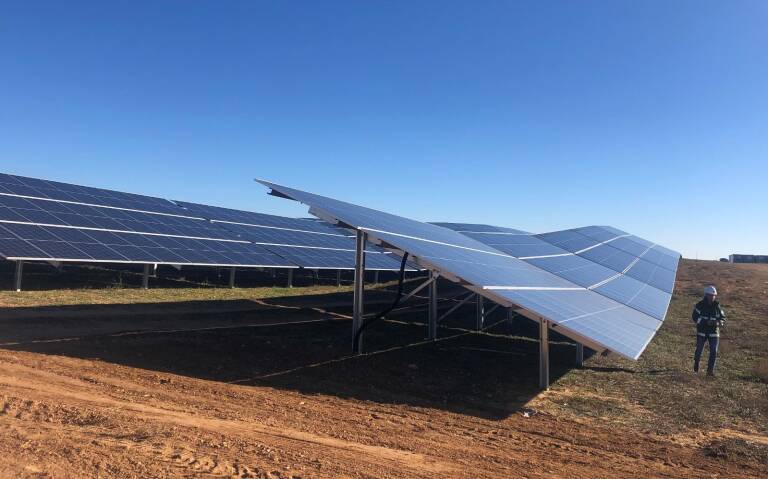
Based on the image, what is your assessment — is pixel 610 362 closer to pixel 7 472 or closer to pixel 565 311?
pixel 565 311

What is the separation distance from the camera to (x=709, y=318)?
13219mm

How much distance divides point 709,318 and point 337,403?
9.47m

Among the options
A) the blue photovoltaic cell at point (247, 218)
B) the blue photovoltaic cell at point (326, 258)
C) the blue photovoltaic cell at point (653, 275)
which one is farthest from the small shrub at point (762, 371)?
the blue photovoltaic cell at point (247, 218)

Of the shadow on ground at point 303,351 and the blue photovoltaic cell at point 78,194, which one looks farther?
the blue photovoltaic cell at point 78,194

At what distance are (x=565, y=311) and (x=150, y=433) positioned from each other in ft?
25.5

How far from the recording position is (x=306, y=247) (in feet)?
108

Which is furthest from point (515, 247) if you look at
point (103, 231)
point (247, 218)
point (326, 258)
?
point (247, 218)

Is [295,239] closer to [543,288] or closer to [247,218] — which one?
[247,218]

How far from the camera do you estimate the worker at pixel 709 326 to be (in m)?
13.0

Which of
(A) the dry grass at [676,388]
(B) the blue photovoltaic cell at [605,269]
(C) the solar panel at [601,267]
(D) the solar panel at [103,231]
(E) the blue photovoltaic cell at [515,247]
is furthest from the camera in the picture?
(E) the blue photovoltaic cell at [515,247]

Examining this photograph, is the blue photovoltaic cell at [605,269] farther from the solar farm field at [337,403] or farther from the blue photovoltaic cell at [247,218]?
the blue photovoltaic cell at [247,218]

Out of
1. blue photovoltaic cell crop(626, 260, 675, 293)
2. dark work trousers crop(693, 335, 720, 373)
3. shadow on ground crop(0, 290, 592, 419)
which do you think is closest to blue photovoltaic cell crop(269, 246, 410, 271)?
shadow on ground crop(0, 290, 592, 419)

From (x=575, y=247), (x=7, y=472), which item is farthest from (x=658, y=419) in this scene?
(x=575, y=247)

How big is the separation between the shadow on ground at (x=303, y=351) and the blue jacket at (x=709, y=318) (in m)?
3.24
